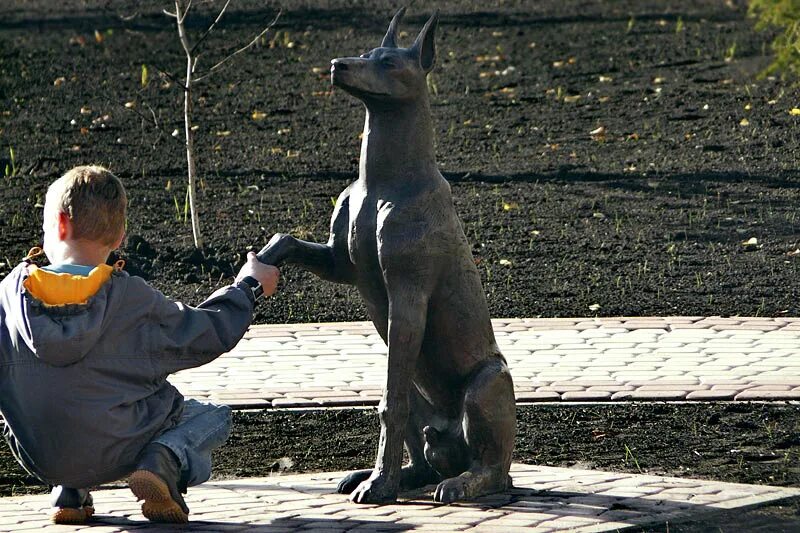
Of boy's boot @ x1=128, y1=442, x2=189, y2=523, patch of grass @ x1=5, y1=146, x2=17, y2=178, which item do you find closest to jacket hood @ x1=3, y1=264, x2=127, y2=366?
boy's boot @ x1=128, y1=442, x2=189, y2=523

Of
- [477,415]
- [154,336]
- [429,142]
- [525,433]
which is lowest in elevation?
[525,433]

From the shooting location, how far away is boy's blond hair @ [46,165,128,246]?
4.82 m

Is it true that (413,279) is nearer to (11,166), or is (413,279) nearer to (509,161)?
(509,161)

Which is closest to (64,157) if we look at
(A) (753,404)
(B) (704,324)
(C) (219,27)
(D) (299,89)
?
(D) (299,89)

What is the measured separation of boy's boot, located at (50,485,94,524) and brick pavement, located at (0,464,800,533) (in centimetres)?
5

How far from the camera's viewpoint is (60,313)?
4.74 meters

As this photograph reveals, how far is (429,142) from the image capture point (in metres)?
5.45

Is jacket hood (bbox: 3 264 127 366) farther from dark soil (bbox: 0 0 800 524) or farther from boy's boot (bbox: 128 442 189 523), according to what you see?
dark soil (bbox: 0 0 800 524)

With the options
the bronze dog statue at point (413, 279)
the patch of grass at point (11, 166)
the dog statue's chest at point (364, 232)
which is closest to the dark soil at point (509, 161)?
the patch of grass at point (11, 166)

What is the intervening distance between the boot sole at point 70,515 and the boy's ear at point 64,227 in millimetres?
1022

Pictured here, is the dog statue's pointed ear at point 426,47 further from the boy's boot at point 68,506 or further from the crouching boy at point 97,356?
the boy's boot at point 68,506

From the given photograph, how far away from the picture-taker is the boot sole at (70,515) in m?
5.07

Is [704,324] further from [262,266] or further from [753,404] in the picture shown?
[262,266]

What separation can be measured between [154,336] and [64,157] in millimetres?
9160
